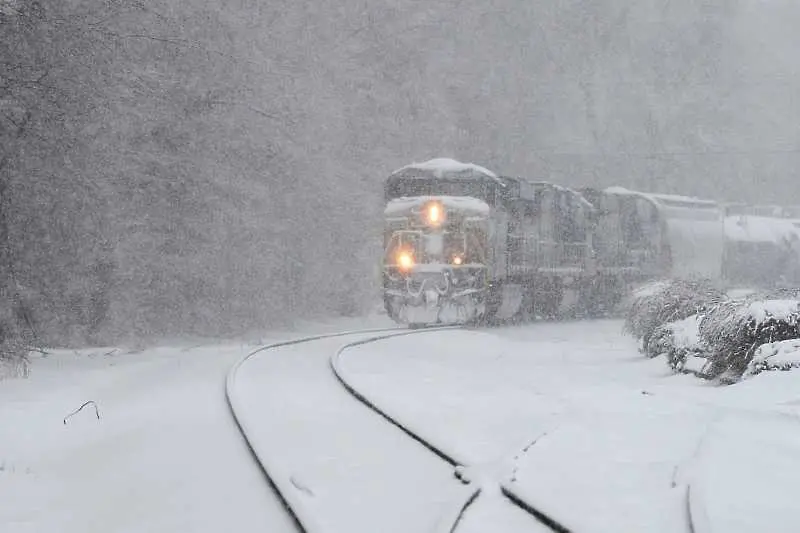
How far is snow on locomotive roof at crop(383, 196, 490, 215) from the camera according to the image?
1956cm

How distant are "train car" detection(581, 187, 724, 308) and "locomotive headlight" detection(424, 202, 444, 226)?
22.2ft

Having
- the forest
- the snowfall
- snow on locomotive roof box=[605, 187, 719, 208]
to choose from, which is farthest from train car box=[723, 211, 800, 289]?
the snowfall

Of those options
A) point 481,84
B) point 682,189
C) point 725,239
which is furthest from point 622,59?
point 725,239

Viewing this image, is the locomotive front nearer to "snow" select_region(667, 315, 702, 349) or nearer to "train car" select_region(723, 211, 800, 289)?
"snow" select_region(667, 315, 702, 349)

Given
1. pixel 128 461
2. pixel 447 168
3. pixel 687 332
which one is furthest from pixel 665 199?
pixel 128 461

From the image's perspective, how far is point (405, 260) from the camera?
19953mm

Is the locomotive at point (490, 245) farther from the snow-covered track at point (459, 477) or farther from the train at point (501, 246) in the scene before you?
the snow-covered track at point (459, 477)

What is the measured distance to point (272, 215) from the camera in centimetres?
2322

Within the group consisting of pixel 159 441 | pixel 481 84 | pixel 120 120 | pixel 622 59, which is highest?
pixel 622 59

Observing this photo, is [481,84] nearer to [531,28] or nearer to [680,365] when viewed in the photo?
[531,28]

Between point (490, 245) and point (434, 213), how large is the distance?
4.56ft

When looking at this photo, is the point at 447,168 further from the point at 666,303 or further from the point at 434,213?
the point at 666,303

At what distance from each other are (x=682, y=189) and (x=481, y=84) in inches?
770

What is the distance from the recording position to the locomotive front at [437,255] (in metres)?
19.5
